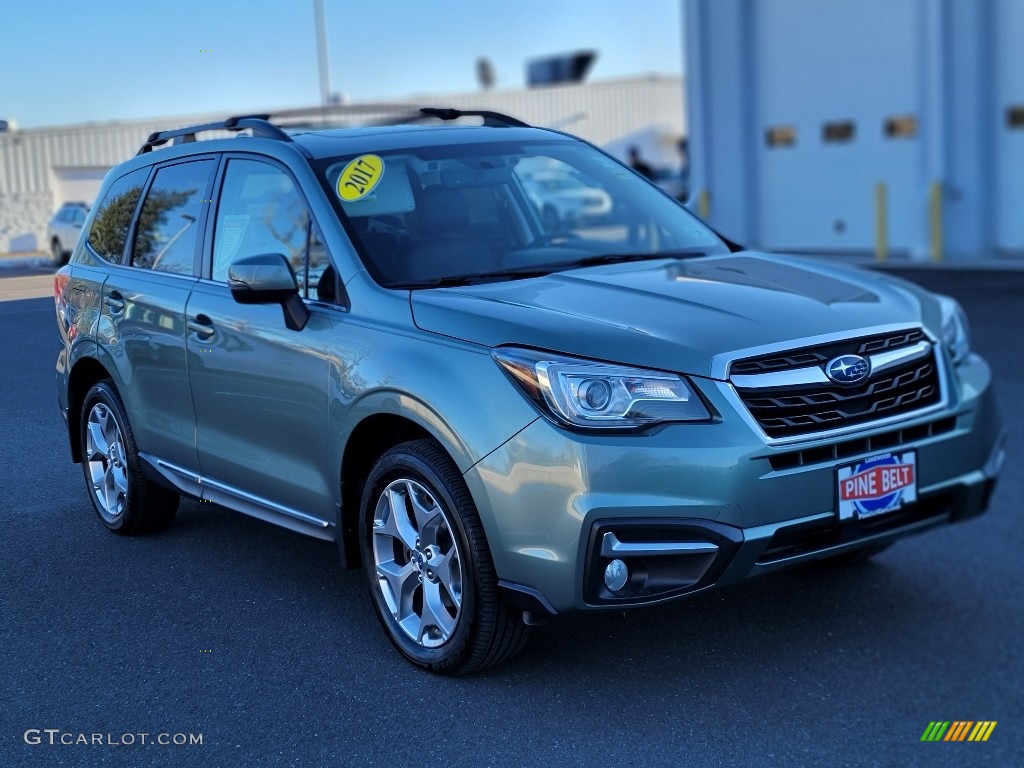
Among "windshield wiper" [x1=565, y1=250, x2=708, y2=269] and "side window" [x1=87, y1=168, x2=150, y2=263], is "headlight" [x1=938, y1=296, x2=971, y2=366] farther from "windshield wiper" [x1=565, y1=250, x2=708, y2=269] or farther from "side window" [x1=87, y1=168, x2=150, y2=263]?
"side window" [x1=87, y1=168, x2=150, y2=263]

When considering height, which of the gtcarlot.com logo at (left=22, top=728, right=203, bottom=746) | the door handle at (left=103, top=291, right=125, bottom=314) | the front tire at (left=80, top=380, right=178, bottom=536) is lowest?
the gtcarlot.com logo at (left=22, top=728, right=203, bottom=746)

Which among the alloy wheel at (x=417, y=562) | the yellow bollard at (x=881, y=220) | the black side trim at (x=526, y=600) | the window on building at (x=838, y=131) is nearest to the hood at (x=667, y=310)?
the alloy wheel at (x=417, y=562)

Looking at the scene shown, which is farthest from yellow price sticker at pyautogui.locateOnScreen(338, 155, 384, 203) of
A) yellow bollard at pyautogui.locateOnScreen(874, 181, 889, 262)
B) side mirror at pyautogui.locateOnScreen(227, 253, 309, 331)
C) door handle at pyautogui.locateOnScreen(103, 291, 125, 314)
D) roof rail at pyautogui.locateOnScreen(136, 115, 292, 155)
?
yellow bollard at pyautogui.locateOnScreen(874, 181, 889, 262)

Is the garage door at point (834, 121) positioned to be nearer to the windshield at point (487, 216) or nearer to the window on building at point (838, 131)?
the window on building at point (838, 131)

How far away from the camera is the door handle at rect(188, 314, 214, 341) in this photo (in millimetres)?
4969

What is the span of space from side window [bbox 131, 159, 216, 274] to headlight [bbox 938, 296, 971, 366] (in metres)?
2.82

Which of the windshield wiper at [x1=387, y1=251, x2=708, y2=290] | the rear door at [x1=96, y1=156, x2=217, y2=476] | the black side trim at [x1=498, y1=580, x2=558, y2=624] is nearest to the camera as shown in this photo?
the black side trim at [x1=498, y1=580, x2=558, y2=624]

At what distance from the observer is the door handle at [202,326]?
4.97m

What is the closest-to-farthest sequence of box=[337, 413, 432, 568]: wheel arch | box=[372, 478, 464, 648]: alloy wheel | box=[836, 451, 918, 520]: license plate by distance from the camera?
box=[836, 451, 918, 520]: license plate
box=[372, 478, 464, 648]: alloy wheel
box=[337, 413, 432, 568]: wheel arch

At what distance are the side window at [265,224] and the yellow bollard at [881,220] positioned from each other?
14.5m

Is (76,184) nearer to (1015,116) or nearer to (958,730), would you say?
(958,730)

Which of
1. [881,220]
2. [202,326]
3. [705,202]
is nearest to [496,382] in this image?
[202,326]

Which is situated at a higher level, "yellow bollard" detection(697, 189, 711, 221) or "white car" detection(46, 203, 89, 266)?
"white car" detection(46, 203, 89, 266)

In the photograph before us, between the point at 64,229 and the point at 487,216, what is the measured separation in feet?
9.91
